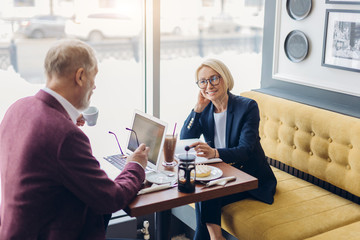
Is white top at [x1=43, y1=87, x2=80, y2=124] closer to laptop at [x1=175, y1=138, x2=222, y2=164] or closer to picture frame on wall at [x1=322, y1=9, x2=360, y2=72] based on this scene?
laptop at [x1=175, y1=138, x2=222, y2=164]

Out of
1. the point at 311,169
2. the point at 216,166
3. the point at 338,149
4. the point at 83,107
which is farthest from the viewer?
the point at 311,169

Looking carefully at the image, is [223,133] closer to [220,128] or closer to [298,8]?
[220,128]

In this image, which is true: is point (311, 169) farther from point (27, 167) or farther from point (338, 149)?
point (27, 167)

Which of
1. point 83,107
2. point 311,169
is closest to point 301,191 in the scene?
→ point 311,169

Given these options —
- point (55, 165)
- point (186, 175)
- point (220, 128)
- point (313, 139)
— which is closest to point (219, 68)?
point (220, 128)

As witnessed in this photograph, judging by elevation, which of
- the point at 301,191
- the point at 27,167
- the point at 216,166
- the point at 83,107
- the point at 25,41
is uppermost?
the point at 25,41

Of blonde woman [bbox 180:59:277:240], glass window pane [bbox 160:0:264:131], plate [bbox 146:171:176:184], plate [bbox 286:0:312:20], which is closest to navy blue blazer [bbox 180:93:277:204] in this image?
blonde woman [bbox 180:59:277:240]

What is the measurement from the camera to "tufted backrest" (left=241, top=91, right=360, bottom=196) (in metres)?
2.70

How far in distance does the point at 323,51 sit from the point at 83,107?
1871 mm

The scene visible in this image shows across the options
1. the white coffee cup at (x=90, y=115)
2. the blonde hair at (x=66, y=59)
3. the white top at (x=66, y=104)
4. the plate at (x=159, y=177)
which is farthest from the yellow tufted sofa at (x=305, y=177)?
the blonde hair at (x=66, y=59)

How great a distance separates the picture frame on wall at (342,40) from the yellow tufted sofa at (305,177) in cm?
35

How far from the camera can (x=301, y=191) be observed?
286cm

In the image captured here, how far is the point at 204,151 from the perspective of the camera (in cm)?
254

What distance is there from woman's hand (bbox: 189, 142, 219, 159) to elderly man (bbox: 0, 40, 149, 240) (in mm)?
708
